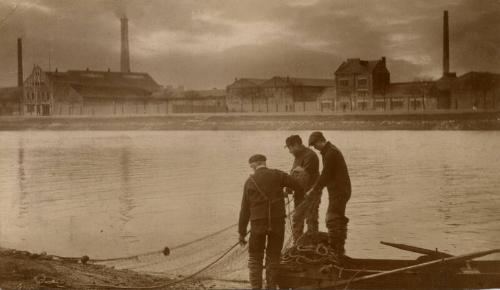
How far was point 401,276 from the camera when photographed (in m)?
5.41

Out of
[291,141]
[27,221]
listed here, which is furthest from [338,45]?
[27,221]

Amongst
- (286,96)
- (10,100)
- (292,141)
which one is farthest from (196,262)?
(10,100)

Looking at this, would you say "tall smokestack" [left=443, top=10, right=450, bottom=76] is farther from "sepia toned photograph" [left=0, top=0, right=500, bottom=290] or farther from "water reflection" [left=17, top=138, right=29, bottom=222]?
"water reflection" [left=17, top=138, right=29, bottom=222]

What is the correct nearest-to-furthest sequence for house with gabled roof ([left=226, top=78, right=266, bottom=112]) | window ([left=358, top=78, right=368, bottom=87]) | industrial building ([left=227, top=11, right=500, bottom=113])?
1. window ([left=358, top=78, right=368, bottom=87])
2. industrial building ([left=227, top=11, right=500, bottom=113])
3. house with gabled roof ([left=226, top=78, right=266, bottom=112])

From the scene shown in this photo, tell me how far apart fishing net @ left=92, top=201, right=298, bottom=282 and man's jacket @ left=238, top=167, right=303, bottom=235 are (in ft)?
4.24

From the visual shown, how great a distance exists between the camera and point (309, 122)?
22625 mm

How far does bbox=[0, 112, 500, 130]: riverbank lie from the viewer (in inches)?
865

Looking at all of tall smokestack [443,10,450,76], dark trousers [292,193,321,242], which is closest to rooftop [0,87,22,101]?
tall smokestack [443,10,450,76]

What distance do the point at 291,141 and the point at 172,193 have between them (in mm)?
6673

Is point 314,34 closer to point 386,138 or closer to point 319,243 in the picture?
point 319,243

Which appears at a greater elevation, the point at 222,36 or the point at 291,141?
the point at 222,36

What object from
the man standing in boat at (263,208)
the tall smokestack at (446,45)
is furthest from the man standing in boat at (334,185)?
the tall smokestack at (446,45)

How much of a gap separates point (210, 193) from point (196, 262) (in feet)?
14.0

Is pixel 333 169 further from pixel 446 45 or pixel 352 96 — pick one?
pixel 352 96
